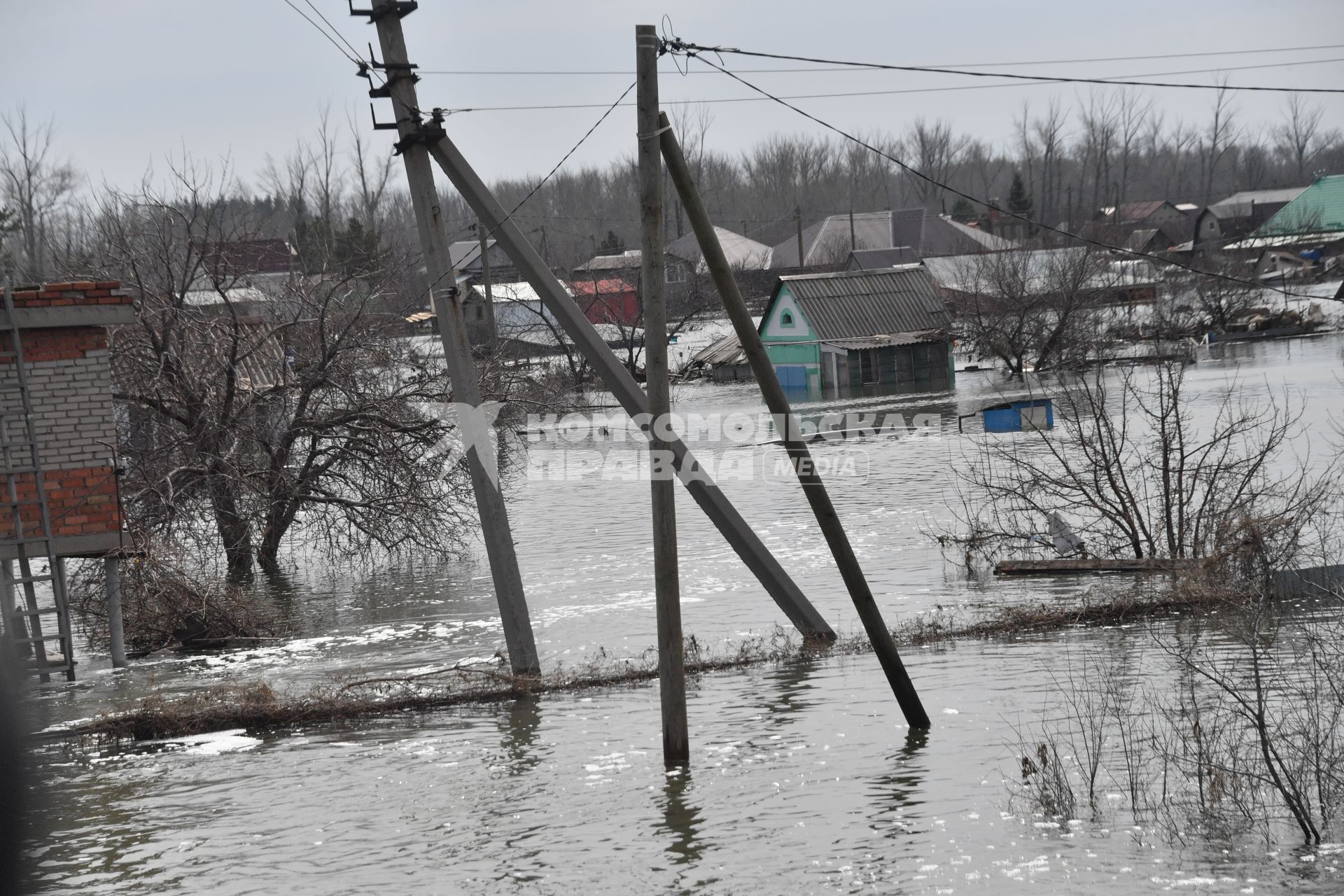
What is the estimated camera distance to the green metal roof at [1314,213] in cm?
8394

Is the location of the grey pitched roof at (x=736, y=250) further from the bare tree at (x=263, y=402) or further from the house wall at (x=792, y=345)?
the bare tree at (x=263, y=402)

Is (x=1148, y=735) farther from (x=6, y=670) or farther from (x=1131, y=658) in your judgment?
(x=6, y=670)

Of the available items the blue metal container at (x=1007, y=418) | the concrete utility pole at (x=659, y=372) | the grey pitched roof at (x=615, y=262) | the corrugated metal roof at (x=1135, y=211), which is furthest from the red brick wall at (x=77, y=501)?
the corrugated metal roof at (x=1135, y=211)

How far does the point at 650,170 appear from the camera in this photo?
26.5ft

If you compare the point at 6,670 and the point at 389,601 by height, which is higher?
the point at 6,670

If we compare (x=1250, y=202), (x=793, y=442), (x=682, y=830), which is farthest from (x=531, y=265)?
(x=1250, y=202)

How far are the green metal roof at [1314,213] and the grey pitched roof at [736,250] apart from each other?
3495 centimetres

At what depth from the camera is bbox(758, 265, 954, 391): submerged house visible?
5059 centimetres

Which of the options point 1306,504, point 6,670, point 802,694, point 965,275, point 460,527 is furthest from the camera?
point 965,275

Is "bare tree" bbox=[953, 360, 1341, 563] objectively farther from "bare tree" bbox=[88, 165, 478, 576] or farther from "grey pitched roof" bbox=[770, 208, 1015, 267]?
"grey pitched roof" bbox=[770, 208, 1015, 267]

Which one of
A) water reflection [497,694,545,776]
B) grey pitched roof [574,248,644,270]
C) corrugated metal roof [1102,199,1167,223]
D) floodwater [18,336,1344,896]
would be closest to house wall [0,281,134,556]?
floodwater [18,336,1344,896]

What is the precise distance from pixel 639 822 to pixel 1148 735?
3.46 meters

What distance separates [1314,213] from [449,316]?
88749 millimetres

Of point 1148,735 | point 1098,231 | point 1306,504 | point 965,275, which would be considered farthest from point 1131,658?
point 1098,231
